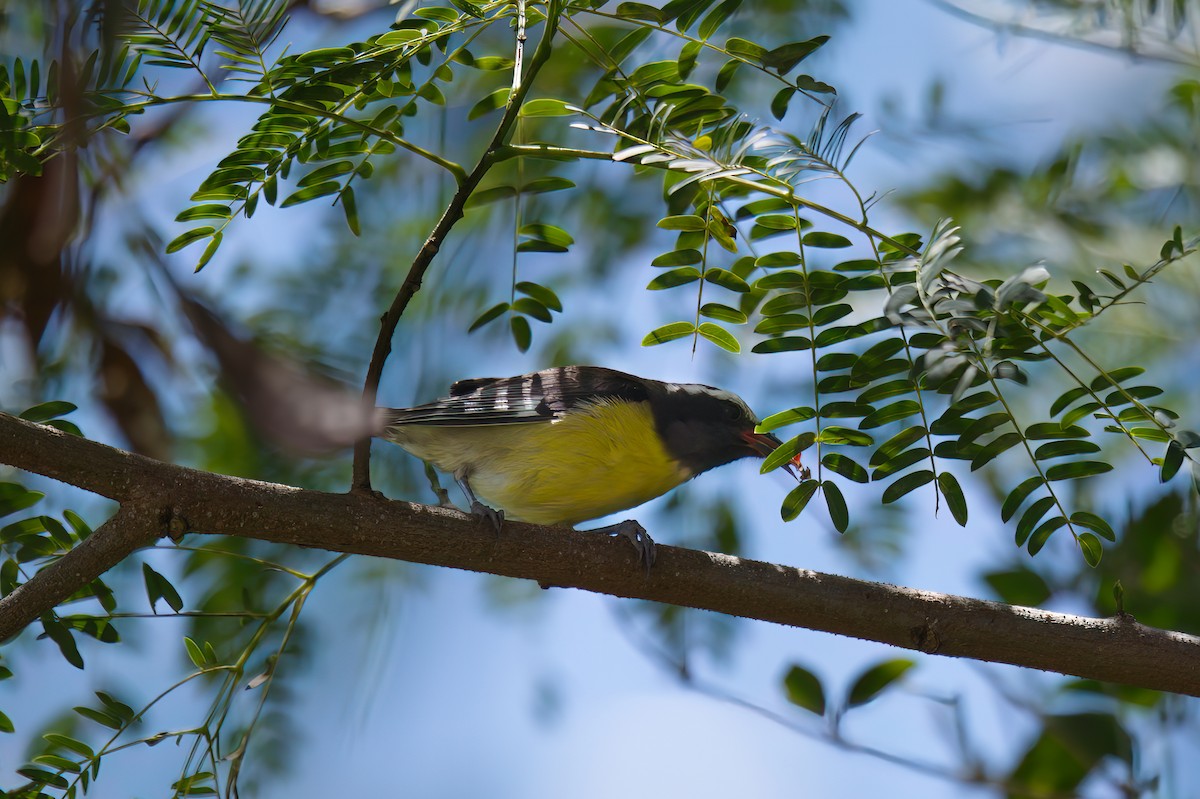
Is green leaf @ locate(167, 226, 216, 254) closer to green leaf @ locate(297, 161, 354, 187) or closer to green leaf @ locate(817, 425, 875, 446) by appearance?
green leaf @ locate(297, 161, 354, 187)

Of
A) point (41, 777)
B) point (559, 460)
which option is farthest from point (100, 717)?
point (559, 460)

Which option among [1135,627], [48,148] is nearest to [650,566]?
[1135,627]

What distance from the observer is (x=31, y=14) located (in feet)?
7.86

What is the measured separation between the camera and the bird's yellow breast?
338cm

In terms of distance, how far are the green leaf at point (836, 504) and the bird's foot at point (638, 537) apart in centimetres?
49

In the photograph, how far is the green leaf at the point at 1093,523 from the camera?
2.13m

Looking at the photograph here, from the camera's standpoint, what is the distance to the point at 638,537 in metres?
2.67

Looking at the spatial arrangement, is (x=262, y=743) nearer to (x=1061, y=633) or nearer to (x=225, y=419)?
(x=225, y=419)

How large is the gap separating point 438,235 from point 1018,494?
1.33m

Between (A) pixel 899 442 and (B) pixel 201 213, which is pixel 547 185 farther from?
(A) pixel 899 442

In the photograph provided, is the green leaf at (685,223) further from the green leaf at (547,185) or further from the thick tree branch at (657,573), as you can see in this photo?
the thick tree branch at (657,573)

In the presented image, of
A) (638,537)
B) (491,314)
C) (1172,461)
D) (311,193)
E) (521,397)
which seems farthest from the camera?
(521,397)

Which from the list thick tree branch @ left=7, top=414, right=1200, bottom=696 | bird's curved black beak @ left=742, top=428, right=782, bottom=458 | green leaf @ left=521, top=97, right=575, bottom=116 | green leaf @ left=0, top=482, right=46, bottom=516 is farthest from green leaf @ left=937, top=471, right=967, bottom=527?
green leaf @ left=0, top=482, right=46, bottom=516

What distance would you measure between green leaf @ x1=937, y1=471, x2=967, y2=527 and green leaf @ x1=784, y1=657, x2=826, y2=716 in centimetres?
101
